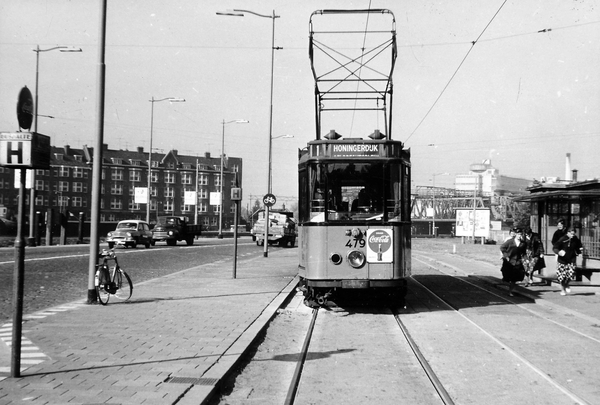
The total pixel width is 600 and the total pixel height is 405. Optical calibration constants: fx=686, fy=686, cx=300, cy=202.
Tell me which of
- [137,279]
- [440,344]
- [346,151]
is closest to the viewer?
[440,344]

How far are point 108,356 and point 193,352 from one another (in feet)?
3.10

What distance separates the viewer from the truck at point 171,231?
47125 millimetres

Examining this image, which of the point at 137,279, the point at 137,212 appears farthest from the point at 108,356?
the point at 137,212

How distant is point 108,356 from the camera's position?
24.1 ft

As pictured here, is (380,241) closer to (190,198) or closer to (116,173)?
(190,198)

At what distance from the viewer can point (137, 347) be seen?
7.92 meters

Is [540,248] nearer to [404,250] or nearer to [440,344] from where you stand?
[404,250]

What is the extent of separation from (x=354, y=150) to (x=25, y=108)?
6804 millimetres

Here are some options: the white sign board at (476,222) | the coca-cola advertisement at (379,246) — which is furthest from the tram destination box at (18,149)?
Result: the white sign board at (476,222)

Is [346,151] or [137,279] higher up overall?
[346,151]

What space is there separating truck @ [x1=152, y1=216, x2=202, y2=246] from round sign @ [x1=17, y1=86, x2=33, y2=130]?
40.6m

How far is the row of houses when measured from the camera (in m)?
109

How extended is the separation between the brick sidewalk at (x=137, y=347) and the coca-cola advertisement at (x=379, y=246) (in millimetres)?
2065

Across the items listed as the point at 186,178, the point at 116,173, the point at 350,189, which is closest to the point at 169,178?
the point at 186,178
